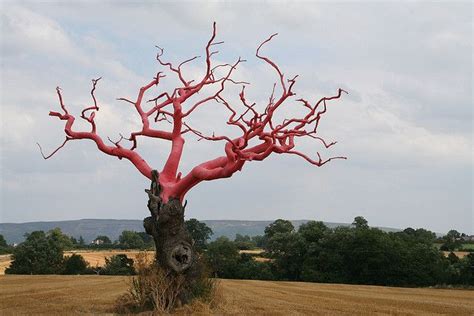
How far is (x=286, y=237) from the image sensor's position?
176 feet

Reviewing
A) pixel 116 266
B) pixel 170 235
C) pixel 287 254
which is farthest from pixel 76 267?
pixel 170 235

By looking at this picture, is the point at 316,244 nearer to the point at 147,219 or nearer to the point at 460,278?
the point at 460,278

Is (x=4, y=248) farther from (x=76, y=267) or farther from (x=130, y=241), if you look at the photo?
(x=76, y=267)

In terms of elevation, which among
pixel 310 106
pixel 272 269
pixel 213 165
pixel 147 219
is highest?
pixel 310 106

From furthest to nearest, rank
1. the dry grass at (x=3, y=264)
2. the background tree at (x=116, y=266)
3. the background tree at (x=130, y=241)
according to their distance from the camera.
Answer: the background tree at (x=130, y=241), the dry grass at (x=3, y=264), the background tree at (x=116, y=266)

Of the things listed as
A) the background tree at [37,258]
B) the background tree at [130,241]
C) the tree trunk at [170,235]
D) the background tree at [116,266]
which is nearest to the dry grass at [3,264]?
the background tree at [37,258]

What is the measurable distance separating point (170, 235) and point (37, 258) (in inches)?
1694

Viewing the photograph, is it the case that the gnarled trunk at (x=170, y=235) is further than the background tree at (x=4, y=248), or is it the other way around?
the background tree at (x=4, y=248)

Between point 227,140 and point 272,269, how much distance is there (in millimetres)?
38483

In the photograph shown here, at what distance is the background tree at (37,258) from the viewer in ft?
174

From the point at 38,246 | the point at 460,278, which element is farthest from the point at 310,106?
the point at 38,246

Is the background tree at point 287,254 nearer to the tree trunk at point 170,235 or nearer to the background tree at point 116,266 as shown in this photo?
the background tree at point 116,266

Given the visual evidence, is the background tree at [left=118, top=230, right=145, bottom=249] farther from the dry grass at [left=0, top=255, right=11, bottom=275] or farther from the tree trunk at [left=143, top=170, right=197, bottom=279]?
the tree trunk at [left=143, top=170, right=197, bottom=279]

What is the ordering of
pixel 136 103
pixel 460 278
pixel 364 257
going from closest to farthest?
pixel 136 103
pixel 460 278
pixel 364 257
